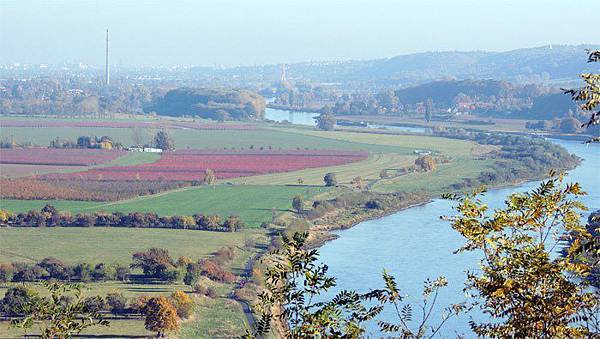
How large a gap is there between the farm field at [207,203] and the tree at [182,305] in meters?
7.16

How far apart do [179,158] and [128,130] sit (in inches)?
416

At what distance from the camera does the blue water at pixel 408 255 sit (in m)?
13.2

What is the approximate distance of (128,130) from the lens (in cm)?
4141

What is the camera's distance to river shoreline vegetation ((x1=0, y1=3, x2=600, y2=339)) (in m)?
3.62

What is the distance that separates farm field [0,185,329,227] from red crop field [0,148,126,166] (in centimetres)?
610

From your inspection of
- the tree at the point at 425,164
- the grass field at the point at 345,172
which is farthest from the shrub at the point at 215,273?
the tree at the point at 425,164

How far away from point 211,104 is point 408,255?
4017 cm

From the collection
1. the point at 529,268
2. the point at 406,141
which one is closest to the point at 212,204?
the point at 406,141

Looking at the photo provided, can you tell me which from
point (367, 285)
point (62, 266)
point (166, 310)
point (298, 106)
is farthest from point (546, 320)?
point (298, 106)

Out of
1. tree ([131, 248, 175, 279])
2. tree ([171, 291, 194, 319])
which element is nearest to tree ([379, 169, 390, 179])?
tree ([131, 248, 175, 279])

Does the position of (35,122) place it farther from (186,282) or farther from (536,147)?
(186,282)

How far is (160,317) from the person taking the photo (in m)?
11.6

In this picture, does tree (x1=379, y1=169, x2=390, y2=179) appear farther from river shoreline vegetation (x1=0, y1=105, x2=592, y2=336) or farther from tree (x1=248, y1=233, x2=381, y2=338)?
tree (x1=248, y1=233, x2=381, y2=338)

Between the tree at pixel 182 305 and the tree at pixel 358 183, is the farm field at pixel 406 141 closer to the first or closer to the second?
the tree at pixel 358 183
